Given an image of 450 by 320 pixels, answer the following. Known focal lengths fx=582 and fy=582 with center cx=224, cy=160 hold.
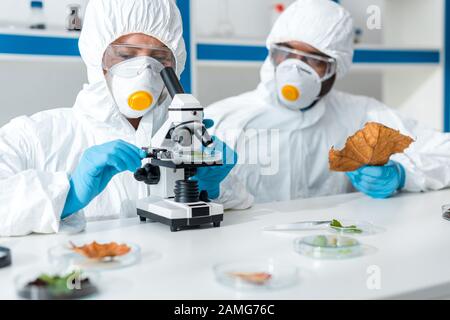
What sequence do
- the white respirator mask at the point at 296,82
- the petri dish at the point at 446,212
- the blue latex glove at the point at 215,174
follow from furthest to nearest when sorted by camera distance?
the white respirator mask at the point at 296,82 < the blue latex glove at the point at 215,174 < the petri dish at the point at 446,212

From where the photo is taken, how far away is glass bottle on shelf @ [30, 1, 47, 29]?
2678 millimetres

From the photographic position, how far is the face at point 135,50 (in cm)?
179

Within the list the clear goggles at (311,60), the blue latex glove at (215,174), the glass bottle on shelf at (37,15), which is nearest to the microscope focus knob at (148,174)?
the blue latex glove at (215,174)

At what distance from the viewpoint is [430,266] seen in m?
1.22

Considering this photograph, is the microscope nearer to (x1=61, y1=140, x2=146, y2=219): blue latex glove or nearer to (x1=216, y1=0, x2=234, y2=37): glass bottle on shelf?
(x1=61, y1=140, x2=146, y2=219): blue latex glove

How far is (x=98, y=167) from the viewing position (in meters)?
1.52

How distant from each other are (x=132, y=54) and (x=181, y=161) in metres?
0.49

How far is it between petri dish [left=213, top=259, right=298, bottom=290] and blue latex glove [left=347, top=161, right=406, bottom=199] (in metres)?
0.93

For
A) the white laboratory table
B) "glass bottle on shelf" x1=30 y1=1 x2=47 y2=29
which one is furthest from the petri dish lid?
"glass bottle on shelf" x1=30 y1=1 x2=47 y2=29

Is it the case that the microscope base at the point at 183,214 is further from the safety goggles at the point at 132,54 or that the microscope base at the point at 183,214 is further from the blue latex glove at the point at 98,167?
the safety goggles at the point at 132,54

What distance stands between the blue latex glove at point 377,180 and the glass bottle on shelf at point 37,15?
62.3 inches

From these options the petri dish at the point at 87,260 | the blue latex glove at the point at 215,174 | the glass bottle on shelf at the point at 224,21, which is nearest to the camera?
the petri dish at the point at 87,260

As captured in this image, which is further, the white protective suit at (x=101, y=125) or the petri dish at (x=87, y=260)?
the white protective suit at (x=101, y=125)
